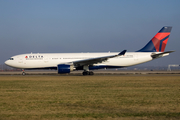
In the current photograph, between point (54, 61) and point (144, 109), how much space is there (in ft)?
80.5

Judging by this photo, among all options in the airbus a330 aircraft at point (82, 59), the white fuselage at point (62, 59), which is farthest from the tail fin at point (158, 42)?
the white fuselage at point (62, 59)

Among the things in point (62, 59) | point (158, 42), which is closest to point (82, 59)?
point (62, 59)

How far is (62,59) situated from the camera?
31672mm

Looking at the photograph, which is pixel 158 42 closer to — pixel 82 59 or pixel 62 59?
pixel 82 59

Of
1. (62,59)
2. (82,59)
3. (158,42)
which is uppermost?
(158,42)

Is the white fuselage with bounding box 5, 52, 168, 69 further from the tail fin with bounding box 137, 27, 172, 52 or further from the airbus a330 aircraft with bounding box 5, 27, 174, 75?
the tail fin with bounding box 137, 27, 172, 52

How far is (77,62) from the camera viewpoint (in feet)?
96.1

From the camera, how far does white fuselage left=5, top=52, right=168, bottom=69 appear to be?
3156 centimetres

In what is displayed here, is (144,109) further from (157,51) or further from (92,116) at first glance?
(157,51)

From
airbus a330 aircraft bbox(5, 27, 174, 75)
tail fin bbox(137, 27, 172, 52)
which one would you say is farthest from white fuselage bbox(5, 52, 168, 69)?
tail fin bbox(137, 27, 172, 52)

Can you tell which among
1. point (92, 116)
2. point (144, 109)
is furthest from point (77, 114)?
point (144, 109)

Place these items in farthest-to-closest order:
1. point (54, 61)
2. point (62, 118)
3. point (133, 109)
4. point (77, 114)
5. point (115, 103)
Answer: point (54, 61)
point (115, 103)
point (133, 109)
point (77, 114)
point (62, 118)

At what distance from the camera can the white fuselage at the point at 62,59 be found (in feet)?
104

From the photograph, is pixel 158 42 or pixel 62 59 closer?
pixel 62 59
